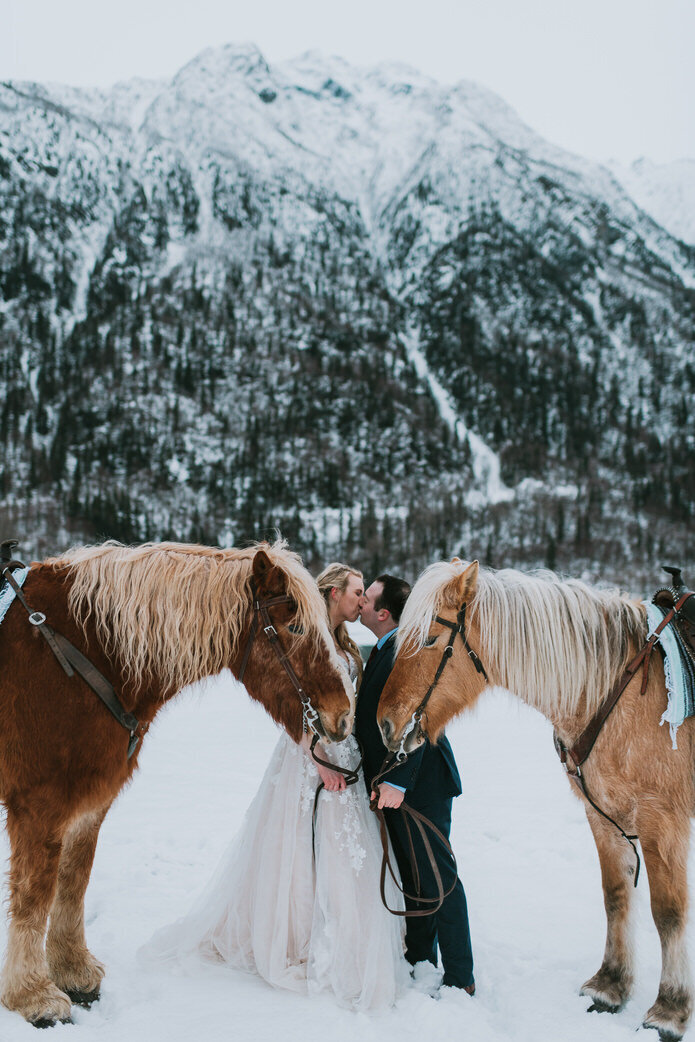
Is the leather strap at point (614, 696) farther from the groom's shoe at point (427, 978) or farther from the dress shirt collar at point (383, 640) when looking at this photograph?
the groom's shoe at point (427, 978)

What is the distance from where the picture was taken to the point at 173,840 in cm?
565

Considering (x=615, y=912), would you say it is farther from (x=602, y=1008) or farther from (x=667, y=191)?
(x=667, y=191)

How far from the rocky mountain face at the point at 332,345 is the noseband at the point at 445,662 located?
6677 cm

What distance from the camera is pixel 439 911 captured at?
3.42 m

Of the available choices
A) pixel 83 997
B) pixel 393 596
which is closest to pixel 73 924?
pixel 83 997

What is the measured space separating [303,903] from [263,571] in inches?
68.0

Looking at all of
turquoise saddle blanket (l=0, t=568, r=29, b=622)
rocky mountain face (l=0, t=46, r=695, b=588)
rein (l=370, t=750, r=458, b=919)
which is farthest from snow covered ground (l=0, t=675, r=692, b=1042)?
rocky mountain face (l=0, t=46, r=695, b=588)

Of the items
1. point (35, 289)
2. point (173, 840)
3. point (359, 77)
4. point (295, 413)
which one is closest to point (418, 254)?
point (295, 413)

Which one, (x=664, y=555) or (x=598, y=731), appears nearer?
(x=598, y=731)

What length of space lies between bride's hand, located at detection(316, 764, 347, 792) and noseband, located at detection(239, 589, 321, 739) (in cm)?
26

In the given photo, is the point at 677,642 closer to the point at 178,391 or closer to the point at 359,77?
the point at 178,391

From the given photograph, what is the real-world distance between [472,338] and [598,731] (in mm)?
114614

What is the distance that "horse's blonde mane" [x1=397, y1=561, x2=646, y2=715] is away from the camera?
3.28m

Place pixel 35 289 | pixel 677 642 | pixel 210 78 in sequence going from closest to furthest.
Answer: pixel 677 642, pixel 35 289, pixel 210 78
